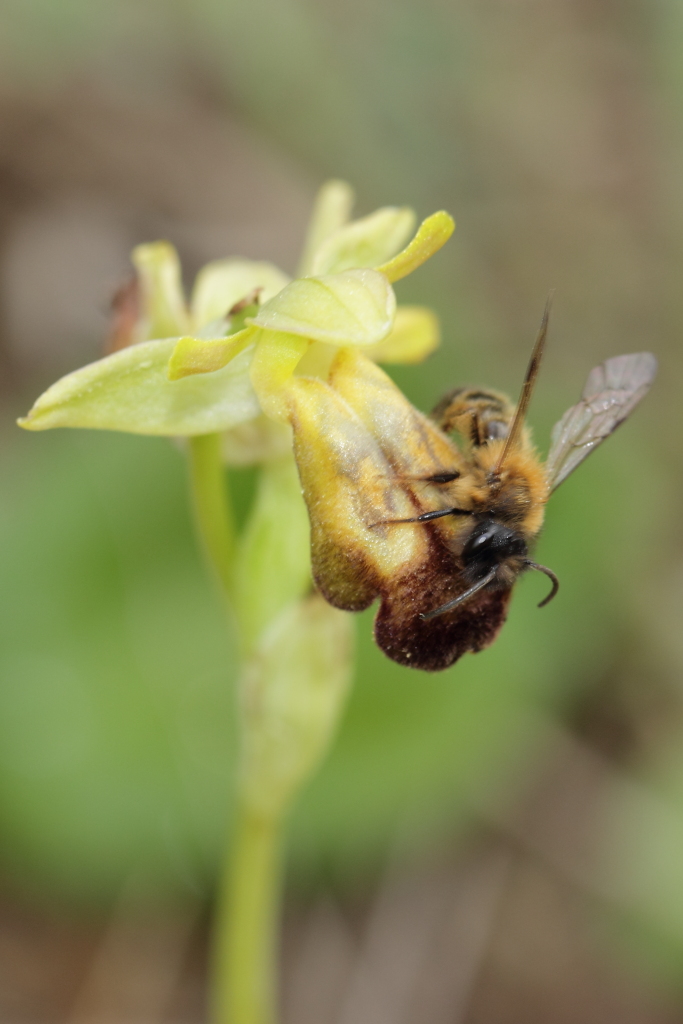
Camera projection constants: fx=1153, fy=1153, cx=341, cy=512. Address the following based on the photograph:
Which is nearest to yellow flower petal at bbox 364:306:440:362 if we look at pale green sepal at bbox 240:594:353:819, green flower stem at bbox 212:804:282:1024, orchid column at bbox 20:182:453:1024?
orchid column at bbox 20:182:453:1024

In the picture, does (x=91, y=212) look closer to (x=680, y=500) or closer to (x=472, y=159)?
(x=472, y=159)

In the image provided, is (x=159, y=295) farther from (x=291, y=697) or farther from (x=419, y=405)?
(x=419, y=405)

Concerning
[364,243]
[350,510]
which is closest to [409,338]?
[364,243]

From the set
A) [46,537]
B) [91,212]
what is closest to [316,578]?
[46,537]

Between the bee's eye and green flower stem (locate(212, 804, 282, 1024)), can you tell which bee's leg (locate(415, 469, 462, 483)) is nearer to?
the bee's eye

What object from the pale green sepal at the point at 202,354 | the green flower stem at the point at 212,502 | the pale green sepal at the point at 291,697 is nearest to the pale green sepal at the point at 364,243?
the pale green sepal at the point at 202,354
